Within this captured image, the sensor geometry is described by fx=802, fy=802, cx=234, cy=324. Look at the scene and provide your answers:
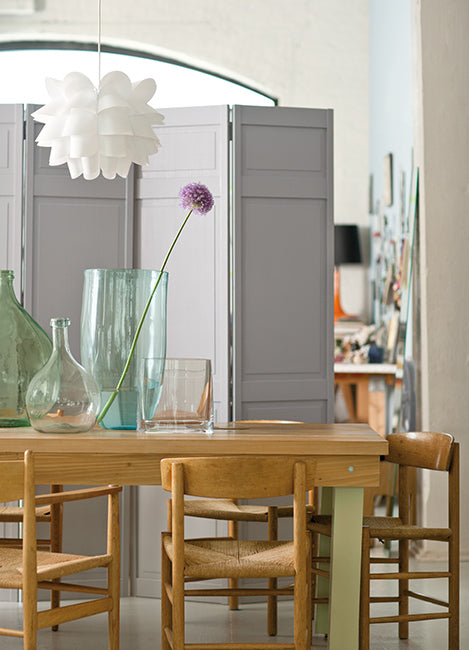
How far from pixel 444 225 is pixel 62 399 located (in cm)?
305

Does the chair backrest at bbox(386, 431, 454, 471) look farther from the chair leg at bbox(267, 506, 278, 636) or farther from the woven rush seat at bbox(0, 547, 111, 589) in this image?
the woven rush seat at bbox(0, 547, 111, 589)

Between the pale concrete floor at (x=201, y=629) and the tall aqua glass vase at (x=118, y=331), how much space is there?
1.10 m

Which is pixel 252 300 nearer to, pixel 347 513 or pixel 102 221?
pixel 102 221

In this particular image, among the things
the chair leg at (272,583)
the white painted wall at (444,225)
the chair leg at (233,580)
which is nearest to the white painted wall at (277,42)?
the white painted wall at (444,225)

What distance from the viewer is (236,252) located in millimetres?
3926

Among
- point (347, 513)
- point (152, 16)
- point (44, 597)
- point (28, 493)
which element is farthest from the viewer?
point (152, 16)

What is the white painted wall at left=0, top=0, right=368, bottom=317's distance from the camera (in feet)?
20.5

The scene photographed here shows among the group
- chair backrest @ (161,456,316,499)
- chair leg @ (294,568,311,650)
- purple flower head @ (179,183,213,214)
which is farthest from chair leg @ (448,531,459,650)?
purple flower head @ (179,183,213,214)

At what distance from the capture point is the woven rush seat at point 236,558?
224cm

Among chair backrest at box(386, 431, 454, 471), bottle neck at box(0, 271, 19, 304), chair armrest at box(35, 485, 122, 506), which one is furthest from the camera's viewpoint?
chair backrest at box(386, 431, 454, 471)

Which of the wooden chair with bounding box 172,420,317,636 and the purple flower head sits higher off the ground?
the purple flower head

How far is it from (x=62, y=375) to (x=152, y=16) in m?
4.51

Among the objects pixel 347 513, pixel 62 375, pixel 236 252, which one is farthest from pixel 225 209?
pixel 347 513

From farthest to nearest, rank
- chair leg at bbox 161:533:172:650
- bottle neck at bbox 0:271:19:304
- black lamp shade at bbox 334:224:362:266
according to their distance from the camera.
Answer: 1. black lamp shade at bbox 334:224:362:266
2. bottle neck at bbox 0:271:19:304
3. chair leg at bbox 161:533:172:650
